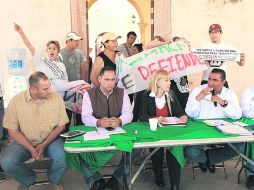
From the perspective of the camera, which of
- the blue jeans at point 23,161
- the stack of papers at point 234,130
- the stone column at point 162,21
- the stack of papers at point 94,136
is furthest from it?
the stone column at point 162,21

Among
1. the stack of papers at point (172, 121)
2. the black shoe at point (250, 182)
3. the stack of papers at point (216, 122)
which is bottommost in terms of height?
the black shoe at point (250, 182)

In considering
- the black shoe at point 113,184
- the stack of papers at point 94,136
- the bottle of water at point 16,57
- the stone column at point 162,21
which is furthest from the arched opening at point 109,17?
the stack of papers at point 94,136

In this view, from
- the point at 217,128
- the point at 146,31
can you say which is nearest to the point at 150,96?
the point at 217,128

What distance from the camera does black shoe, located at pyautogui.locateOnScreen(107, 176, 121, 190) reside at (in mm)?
3524

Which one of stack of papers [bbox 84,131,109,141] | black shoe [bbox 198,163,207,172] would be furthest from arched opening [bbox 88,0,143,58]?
stack of papers [bbox 84,131,109,141]

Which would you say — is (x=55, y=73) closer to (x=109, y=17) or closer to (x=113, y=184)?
(x=113, y=184)

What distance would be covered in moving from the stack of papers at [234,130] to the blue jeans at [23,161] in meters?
1.56

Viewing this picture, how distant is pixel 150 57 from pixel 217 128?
1354 mm

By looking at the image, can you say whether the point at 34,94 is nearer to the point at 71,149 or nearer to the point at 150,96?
the point at 71,149

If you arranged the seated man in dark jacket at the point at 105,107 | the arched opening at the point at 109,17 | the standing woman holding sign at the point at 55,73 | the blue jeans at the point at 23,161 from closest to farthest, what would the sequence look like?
the blue jeans at the point at 23,161, the seated man in dark jacket at the point at 105,107, the standing woman holding sign at the point at 55,73, the arched opening at the point at 109,17

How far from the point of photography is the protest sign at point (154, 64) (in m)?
4.04

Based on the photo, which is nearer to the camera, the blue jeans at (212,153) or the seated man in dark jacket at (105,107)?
the seated man in dark jacket at (105,107)

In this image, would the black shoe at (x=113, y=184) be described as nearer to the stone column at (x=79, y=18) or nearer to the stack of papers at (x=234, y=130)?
the stack of papers at (x=234, y=130)

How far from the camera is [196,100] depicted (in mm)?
3703
